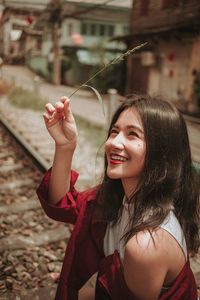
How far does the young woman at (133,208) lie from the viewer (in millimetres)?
1546

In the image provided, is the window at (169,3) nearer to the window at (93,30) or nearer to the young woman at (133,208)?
the young woman at (133,208)

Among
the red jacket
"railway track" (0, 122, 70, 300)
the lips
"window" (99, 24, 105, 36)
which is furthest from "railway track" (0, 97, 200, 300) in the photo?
"window" (99, 24, 105, 36)

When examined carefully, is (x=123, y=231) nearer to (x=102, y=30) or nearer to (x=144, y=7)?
(x=144, y=7)

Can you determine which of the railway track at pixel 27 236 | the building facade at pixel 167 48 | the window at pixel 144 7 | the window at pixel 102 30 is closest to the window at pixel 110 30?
the window at pixel 102 30

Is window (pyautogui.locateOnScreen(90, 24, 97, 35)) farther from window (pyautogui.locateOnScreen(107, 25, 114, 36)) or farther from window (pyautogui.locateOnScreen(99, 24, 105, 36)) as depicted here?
window (pyautogui.locateOnScreen(107, 25, 114, 36))

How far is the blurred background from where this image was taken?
3.58 meters

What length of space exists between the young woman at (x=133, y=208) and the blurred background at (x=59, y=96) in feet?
1.26

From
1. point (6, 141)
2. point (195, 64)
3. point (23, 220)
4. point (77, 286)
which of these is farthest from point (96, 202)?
point (195, 64)

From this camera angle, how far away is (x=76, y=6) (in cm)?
3080

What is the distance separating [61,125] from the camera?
197 cm

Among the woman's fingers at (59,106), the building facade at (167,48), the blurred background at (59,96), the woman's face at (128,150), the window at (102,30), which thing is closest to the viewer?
the woman's face at (128,150)

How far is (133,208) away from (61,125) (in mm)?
569

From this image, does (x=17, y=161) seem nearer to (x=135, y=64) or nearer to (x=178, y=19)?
(x=178, y=19)

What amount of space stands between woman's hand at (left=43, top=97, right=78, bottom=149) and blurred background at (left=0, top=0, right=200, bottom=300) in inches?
14.8
